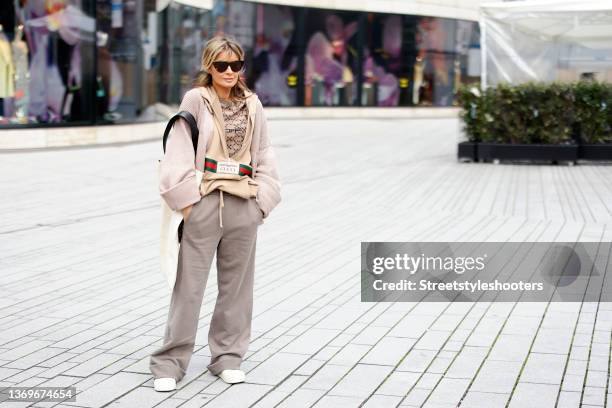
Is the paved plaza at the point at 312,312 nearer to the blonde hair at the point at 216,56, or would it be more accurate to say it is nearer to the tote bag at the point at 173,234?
the tote bag at the point at 173,234

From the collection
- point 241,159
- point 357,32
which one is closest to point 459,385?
point 241,159

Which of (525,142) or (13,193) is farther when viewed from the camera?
(525,142)

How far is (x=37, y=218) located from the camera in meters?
11.1

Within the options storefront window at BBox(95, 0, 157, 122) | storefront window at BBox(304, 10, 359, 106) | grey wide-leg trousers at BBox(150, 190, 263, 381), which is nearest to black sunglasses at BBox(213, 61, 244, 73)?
grey wide-leg trousers at BBox(150, 190, 263, 381)

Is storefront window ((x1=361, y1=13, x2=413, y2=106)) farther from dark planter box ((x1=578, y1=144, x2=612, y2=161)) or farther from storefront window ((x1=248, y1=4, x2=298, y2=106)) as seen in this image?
dark planter box ((x1=578, y1=144, x2=612, y2=161))

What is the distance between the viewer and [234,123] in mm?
5277

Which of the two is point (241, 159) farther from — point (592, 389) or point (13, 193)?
point (13, 193)

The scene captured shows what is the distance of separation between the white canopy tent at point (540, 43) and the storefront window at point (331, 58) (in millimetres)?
16624

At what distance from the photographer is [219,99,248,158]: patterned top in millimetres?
5262

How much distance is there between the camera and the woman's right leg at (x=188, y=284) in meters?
5.18

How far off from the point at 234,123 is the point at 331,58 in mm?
32339

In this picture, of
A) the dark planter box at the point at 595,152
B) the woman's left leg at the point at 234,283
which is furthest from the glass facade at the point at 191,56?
the woman's left leg at the point at 234,283

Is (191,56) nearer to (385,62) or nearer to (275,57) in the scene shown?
(275,57)

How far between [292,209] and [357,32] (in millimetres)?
26506
